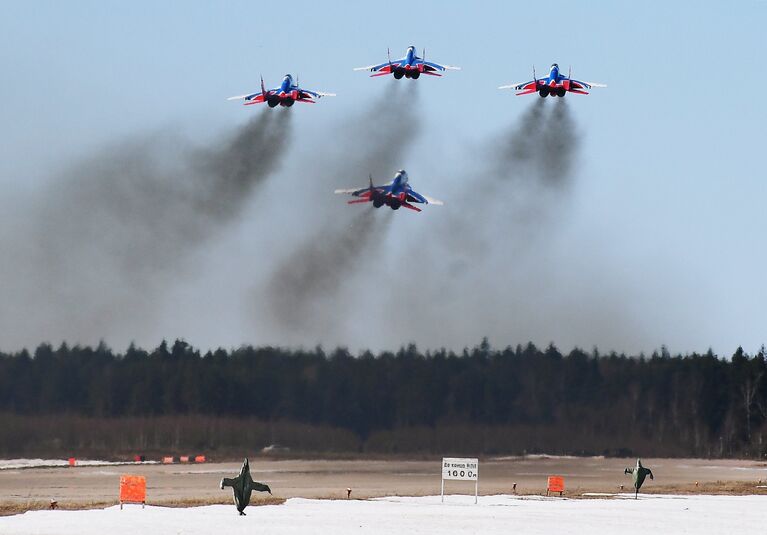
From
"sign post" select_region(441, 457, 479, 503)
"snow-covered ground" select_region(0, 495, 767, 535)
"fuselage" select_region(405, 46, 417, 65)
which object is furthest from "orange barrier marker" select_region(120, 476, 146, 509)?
"fuselage" select_region(405, 46, 417, 65)

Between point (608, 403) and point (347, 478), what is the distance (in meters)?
50.8

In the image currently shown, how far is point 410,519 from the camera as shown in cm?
5591

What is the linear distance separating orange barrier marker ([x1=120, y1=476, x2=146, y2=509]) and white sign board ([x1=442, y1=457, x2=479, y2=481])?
15.4 meters

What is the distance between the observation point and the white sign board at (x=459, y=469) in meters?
66.7

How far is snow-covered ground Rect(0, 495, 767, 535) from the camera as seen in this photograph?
166 ft

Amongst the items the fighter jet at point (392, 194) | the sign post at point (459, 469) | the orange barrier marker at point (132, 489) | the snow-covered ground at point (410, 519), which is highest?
the fighter jet at point (392, 194)

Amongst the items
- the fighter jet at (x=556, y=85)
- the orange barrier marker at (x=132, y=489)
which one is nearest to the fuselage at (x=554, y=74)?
the fighter jet at (x=556, y=85)

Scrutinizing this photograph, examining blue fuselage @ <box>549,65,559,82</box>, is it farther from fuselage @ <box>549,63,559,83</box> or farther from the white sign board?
the white sign board

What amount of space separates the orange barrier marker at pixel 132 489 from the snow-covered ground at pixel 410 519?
1.87 feet

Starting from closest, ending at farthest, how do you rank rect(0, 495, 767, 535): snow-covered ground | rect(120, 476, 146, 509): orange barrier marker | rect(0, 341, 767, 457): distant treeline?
1. rect(0, 495, 767, 535): snow-covered ground
2. rect(120, 476, 146, 509): orange barrier marker
3. rect(0, 341, 767, 457): distant treeline

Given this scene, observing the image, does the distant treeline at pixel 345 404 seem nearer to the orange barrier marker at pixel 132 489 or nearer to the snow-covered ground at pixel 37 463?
the snow-covered ground at pixel 37 463

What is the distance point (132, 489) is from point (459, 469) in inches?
659

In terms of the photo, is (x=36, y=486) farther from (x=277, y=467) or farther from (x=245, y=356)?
(x=245, y=356)

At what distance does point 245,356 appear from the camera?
137125 millimetres
